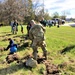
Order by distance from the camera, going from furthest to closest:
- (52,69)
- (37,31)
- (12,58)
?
1. (12,58)
2. (37,31)
3. (52,69)

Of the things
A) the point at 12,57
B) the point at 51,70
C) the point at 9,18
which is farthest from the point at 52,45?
the point at 9,18

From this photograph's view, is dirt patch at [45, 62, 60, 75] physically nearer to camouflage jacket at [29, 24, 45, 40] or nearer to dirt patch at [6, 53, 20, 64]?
camouflage jacket at [29, 24, 45, 40]

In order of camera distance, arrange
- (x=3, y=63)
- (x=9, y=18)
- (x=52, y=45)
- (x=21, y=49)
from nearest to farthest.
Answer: (x=3, y=63) < (x=21, y=49) < (x=52, y=45) < (x=9, y=18)

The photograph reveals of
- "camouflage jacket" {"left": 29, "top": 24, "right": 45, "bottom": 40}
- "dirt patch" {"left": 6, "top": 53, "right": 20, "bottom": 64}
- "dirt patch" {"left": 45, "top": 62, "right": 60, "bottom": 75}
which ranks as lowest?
"dirt patch" {"left": 45, "top": 62, "right": 60, "bottom": 75}

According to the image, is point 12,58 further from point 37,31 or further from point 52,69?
point 52,69

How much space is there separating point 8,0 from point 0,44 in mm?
35068

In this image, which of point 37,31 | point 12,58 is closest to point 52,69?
point 37,31

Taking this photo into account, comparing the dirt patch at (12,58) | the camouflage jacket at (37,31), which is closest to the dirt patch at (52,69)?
the camouflage jacket at (37,31)

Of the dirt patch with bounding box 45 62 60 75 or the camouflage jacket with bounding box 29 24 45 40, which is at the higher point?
the camouflage jacket with bounding box 29 24 45 40

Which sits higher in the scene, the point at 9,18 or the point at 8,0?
the point at 8,0

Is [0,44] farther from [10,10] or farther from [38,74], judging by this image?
[10,10]

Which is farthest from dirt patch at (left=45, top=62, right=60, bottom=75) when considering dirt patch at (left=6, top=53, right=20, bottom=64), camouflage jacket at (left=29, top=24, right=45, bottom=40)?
dirt patch at (left=6, top=53, right=20, bottom=64)

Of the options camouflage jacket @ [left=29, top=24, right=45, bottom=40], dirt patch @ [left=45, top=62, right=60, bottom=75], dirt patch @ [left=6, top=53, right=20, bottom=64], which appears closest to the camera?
dirt patch @ [left=45, top=62, right=60, bottom=75]

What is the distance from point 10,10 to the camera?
5094cm
